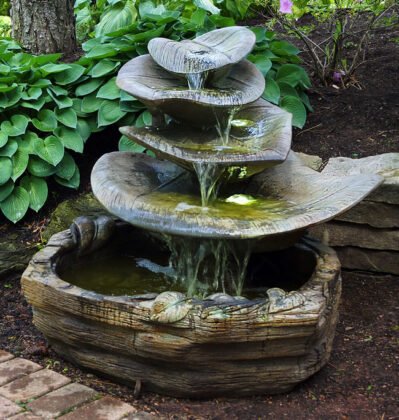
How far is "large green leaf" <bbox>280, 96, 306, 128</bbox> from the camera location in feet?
18.4

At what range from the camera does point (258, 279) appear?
12.8 feet

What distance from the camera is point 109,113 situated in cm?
538

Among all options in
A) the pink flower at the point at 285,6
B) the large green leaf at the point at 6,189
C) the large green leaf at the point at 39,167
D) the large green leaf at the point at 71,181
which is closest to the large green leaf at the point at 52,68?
the large green leaf at the point at 39,167

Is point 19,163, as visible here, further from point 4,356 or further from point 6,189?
point 4,356

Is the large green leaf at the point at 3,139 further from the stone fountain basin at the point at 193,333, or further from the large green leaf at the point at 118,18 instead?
the stone fountain basin at the point at 193,333

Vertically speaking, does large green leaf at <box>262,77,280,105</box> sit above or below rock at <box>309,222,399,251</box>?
above

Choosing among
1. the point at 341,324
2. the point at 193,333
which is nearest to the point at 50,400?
the point at 193,333

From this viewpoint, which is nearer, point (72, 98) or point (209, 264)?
point (209, 264)

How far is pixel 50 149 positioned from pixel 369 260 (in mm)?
2306

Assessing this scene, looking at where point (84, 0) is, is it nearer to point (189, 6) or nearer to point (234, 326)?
point (189, 6)

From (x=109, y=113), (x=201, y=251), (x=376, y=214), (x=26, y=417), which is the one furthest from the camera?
(x=109, y=113)

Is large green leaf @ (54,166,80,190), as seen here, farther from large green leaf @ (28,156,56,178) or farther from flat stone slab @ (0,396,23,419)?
flat stone slab @ (0,396,23,419)

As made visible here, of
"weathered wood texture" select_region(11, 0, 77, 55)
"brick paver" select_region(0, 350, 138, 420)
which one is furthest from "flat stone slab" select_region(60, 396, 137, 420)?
"weathered wood texture" select_region(11, 0, 77, 55)

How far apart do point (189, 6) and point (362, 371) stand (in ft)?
13.5
